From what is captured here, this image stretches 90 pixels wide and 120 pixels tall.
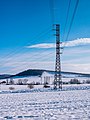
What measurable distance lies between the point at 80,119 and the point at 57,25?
122 ft

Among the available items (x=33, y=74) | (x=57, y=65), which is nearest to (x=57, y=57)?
(x=57, y=65)

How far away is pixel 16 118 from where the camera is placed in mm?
11914

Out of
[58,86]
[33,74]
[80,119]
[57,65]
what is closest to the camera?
[80,119]

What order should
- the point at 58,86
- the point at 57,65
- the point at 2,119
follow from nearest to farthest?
the point at 2,119 → the point at 57,65 → the point at 58,86

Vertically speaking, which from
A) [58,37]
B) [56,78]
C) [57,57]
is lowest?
[56,78]

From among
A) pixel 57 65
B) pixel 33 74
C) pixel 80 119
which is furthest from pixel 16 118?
pixel 33 74

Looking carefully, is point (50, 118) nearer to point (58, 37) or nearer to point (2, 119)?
point (2, 119)

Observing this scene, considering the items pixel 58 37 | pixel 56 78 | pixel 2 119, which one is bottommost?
pixel 2 119

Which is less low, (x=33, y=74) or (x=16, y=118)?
(x=33, y=74)

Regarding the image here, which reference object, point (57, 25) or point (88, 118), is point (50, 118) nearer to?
point (88, 118)

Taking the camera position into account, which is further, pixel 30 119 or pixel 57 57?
pixel 57 57

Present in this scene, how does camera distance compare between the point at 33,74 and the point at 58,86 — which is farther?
the point at 33,74

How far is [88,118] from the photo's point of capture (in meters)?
11.1

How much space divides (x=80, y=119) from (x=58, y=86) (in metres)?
39.0
